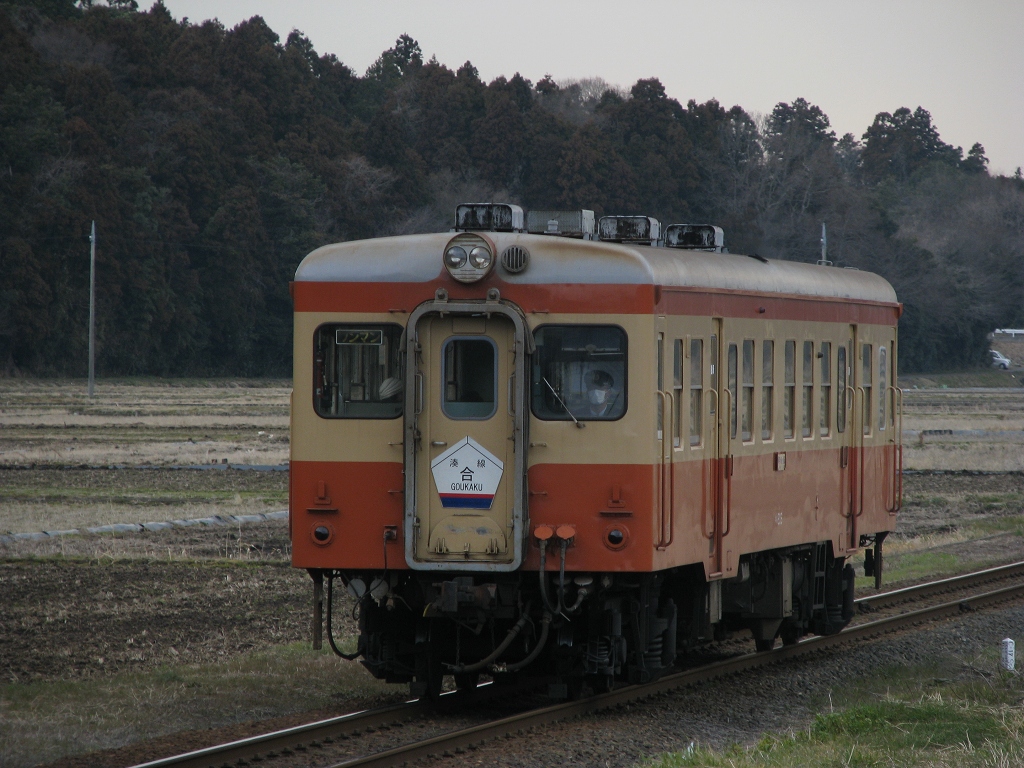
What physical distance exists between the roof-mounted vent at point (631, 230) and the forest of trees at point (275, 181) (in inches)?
2144

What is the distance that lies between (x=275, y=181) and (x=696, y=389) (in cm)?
6364

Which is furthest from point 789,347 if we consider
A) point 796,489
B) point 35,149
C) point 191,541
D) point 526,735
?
point 35,149

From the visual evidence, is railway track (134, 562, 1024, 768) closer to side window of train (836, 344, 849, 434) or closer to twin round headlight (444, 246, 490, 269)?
side window of train (836, 344, 849, 434)

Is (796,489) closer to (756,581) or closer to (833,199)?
(756,581)

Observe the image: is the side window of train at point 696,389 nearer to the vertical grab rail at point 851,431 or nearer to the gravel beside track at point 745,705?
the gravel beside track at point 745,705

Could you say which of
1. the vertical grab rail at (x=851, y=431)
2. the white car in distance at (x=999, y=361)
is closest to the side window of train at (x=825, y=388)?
the vertical grab rail at (x=851, y=431)

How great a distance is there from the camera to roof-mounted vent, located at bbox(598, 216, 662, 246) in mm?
12375

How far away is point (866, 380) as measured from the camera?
47.8 feet

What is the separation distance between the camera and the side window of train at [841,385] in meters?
13.9

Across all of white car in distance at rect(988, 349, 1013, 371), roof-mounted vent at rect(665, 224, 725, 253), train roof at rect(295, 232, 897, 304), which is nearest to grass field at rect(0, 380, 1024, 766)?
train roof at rect(295, 232, 897, 304)

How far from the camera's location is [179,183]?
71.1m

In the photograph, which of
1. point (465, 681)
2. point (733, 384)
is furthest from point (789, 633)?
point (465, 681)

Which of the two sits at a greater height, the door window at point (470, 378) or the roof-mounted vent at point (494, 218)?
the roof-mounted vent at point (494, 218)

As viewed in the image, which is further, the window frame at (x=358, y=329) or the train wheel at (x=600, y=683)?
the train wheel at (x=600, y=683)
